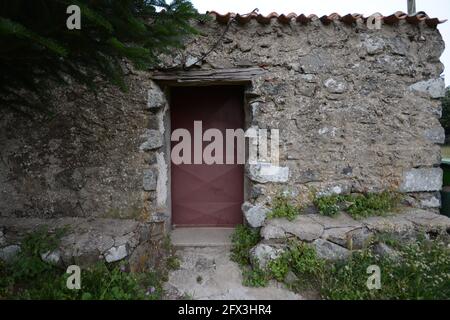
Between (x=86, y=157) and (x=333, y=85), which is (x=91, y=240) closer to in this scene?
(x=86, y=157)

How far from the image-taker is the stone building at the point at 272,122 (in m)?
3.04

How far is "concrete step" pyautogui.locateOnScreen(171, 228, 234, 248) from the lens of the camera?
3.25 metres

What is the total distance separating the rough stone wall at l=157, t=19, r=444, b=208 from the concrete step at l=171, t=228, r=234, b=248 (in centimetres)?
72

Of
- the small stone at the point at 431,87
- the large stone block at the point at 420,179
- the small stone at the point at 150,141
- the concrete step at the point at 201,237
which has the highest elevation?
the small stone at the point at 431,87

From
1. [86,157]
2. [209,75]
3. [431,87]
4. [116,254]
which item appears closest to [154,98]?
[209,75]

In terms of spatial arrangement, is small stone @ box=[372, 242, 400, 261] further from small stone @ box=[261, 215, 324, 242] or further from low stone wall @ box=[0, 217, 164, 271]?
low stone wall @ box=[0, 217, 164, 271]

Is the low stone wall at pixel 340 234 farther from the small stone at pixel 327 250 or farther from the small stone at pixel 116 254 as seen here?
the small stone at pixel 116 254

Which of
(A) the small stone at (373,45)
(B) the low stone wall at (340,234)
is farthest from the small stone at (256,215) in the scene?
(A) the small stone at (373,45)

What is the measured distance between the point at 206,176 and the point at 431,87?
10.1ft

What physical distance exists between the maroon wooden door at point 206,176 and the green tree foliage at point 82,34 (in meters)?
1.41

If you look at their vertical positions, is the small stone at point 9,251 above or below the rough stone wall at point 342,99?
below

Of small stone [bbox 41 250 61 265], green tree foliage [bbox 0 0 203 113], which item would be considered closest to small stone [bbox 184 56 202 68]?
green tree foliage [bbox 0 0 203 113]

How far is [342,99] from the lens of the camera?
3123 mm
